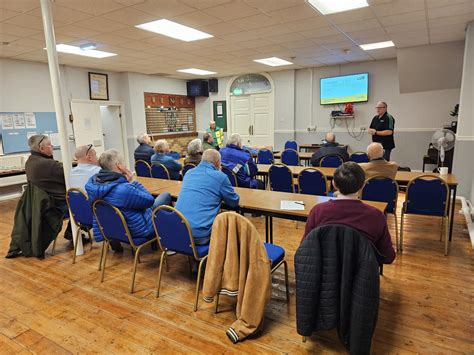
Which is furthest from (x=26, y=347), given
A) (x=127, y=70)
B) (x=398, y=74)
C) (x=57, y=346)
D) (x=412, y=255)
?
(x=398, y=74)

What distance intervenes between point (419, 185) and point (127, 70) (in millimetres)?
7326

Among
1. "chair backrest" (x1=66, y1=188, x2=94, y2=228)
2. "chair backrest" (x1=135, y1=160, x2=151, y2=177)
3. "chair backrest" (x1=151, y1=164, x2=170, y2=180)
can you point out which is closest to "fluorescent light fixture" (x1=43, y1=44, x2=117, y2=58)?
"chair backrest" (x1=135, y1=160, x2=151, y2=177)

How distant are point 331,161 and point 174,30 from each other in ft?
10.2

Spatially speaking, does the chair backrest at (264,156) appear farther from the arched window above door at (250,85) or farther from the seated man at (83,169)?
the seated man at (83,169)

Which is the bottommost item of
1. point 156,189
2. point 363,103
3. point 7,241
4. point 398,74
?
point 7,241

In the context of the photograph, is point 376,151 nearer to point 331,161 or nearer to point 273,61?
point 331,161

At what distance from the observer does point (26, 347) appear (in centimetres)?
204

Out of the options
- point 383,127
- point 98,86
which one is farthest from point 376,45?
point 98,86

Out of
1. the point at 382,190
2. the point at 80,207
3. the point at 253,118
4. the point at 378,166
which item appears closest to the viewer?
the point at 80,207

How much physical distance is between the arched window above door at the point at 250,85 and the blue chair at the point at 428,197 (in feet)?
21.6

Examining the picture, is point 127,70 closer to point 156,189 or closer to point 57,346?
point 156,189

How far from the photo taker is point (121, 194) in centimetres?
250

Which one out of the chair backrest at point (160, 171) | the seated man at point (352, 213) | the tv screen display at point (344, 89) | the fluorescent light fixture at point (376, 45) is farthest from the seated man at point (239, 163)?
the tv screen display at point (344, 89)

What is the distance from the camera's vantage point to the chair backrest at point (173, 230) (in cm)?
221
